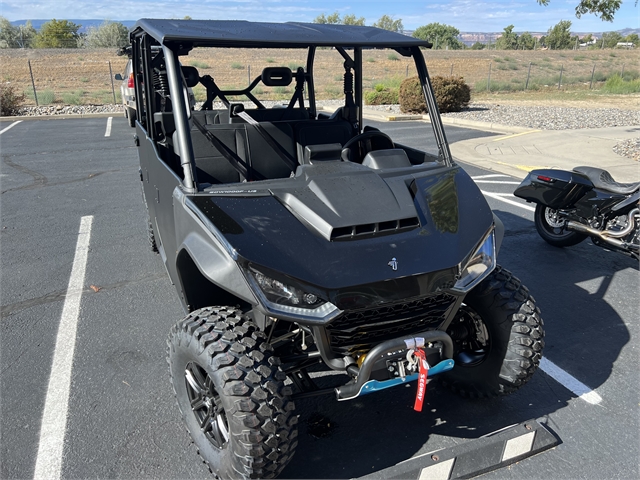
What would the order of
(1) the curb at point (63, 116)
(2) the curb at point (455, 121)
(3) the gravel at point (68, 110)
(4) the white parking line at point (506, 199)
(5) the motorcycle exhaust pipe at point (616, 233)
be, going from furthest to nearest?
(3) the gravel at point (68, 110)
(1) the curb at point (63, 116)
(2) the curb at point (455, 121)
(4) the white parking line at point (506, 199)
(5) the motorcycle exhaust pipe at point (616, 233)

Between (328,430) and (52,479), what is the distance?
1.36 m

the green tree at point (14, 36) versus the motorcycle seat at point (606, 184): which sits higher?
the motorcycle seat at point (606, 184)

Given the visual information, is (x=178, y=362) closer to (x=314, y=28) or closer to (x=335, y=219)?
(x=335, y=219)

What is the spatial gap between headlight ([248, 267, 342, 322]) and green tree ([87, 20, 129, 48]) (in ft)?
154

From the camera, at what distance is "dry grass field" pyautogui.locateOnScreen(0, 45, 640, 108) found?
21844mm

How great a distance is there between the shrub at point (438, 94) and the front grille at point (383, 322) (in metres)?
13.8

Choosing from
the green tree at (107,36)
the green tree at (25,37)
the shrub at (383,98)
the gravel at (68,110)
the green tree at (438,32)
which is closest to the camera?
the gravel at (68,110)

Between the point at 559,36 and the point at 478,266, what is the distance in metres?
62.3

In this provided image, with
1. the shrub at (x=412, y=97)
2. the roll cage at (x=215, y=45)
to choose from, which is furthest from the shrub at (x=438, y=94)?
the roll cage at (x=215, y=45)

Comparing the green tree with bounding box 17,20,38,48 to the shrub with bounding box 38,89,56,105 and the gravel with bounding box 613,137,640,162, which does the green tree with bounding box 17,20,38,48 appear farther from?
the gravel with bounding box 613,137,640,162

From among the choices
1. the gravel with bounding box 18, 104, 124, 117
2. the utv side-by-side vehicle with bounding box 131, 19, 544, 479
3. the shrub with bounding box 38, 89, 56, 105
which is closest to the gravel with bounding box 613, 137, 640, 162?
the utv side-by-side vehicle with bounding box 131, 19, 544, 479

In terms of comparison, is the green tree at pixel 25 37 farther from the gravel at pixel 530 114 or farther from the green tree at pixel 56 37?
the gravel at pixel 530 114

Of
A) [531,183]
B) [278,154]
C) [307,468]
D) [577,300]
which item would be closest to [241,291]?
[307,468]

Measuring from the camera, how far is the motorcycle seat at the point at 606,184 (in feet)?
15.3
